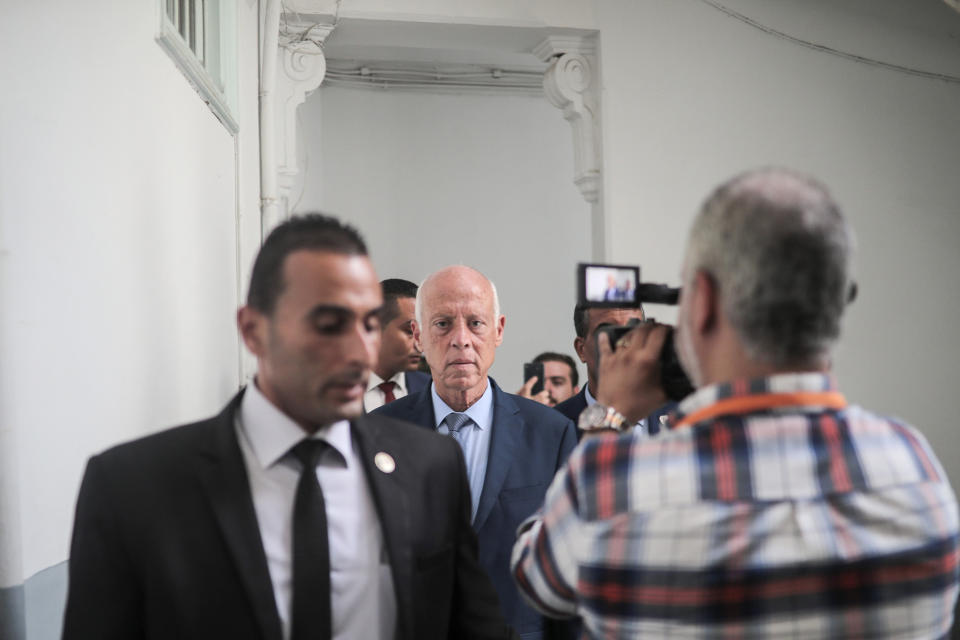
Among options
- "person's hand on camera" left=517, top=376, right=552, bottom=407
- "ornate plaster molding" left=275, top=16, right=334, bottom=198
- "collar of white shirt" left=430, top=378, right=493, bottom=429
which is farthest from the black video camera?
"ornate plaster molding" left=275, top=16, right=334, bottom=198

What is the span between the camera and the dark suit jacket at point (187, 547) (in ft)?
4.53

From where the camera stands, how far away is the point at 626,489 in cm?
122

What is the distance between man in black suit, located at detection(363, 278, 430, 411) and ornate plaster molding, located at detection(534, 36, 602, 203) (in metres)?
2.22

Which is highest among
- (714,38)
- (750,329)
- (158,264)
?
(714,38)

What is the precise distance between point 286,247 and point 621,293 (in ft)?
1.81

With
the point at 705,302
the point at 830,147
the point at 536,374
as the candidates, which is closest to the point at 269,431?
the point at 705,302

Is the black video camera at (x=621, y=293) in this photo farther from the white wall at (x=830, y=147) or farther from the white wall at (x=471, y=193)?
the white wall at (x=471, y=193)

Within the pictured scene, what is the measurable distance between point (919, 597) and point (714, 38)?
4.88 m

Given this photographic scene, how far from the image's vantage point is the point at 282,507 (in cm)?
148

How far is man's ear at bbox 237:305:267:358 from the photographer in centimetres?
150

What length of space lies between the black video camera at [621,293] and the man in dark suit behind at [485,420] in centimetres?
94

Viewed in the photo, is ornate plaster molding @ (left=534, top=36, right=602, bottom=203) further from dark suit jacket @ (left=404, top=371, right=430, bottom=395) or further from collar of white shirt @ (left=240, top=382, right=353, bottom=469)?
collar of white shirt @ (left=240, top=382, right=353, bottom=469)

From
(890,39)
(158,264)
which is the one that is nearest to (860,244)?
(890,39)

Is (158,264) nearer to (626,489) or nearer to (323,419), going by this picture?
(323,419)
